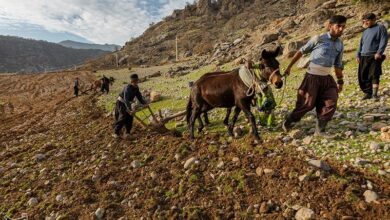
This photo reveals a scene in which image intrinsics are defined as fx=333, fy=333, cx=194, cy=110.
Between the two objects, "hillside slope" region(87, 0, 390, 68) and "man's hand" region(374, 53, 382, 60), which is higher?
"hillside slope" region(87, 0, 390, 68)

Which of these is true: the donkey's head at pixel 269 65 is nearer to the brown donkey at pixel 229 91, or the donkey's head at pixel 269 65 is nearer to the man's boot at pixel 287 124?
the brown donkey at pixel 229 91

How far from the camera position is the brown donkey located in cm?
788

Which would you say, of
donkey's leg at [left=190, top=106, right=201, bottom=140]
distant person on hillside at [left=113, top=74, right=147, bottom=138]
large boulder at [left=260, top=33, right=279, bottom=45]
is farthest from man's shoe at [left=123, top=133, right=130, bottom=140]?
large boulder at [left=260, top=33, right=279, bottom=45]

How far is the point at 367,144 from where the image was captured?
24.3 ft

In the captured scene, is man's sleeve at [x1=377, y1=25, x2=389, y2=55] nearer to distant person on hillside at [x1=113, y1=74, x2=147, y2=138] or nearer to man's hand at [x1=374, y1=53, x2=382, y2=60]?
man's hand at [x1=374, y1=53, x2=382, y2=60]

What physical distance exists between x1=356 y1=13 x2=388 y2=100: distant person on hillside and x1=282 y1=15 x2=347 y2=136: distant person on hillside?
3118 millimetres

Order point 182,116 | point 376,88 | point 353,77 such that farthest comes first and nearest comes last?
point 353,77 < point 182,116 < point 376,88

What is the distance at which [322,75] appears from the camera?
25.9ft

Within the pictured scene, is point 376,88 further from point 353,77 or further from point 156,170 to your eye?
point 156,170

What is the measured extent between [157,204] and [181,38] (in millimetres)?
98286

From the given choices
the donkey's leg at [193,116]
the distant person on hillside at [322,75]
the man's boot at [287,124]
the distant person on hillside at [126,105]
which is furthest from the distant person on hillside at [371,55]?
the distant person on hillside at [126,105]

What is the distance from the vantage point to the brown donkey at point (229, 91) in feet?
25.8

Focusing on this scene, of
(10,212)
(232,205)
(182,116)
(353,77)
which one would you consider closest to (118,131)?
(182,116)

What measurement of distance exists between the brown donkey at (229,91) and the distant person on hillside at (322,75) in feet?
1.52
